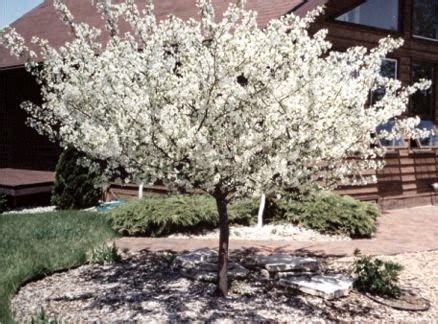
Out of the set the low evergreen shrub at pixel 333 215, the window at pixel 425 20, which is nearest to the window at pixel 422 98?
the window at pixel 425 20

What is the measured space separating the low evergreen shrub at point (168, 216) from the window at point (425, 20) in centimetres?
806

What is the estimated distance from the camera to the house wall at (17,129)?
15.9 meters

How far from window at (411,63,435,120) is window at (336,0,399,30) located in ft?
4.88

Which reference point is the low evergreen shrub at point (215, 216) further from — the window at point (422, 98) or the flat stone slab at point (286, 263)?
the window at point (422, 98)

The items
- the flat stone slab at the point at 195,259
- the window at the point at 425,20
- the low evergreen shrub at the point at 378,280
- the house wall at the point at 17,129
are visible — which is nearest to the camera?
the low evergreen shrub at the point at 378,280

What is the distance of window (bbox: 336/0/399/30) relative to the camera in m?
12.2

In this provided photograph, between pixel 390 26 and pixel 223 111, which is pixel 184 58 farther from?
pixel 390 26

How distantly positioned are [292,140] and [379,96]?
9167 mm

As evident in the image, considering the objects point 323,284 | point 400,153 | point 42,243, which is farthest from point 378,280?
point 400,153

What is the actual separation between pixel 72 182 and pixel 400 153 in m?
7.51

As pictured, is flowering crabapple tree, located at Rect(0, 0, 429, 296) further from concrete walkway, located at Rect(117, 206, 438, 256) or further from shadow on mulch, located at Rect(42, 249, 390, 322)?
concrete walkway, located at Rect(117, 206, 438, 256)

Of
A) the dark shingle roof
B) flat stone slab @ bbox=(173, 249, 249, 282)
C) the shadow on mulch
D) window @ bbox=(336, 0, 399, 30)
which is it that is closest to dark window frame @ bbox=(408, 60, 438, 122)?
window @ bbox=(336, 0, 399, 30)

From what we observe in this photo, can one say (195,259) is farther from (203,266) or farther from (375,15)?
(375,15)

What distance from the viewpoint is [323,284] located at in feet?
18.6
